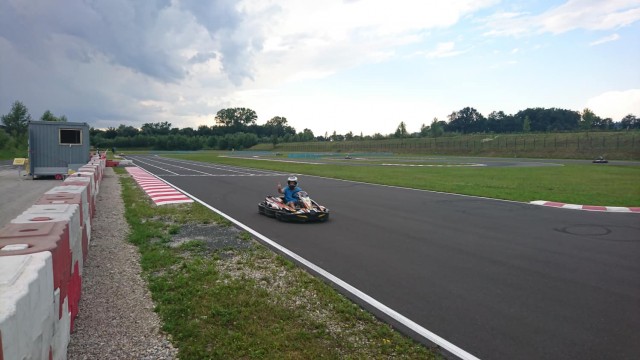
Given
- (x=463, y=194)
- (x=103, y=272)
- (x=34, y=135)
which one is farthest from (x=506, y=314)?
(x=34, y=135)

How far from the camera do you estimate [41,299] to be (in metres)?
2.96

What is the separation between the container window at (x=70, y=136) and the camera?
22.5m

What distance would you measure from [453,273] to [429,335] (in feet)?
7.48

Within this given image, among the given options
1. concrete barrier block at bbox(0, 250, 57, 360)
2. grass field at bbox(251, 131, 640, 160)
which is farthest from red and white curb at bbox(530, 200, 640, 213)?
grass field at bbox(251, 131, 640, 160)

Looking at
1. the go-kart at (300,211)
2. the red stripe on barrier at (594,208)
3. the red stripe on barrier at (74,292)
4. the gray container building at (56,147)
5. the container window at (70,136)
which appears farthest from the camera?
the container window at (70,136)

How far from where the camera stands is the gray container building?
71.3ft

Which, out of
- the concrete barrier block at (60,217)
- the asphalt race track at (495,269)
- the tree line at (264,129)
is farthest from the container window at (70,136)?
the tree line at (264,129)

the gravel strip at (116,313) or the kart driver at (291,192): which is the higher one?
the kart driver at (291,192)

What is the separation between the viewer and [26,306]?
2.59 metres

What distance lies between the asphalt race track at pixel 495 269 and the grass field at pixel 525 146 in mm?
56684

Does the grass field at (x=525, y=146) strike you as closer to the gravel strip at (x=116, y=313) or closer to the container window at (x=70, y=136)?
the container window at (x=70, y=136)

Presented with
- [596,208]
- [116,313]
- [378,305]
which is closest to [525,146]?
[596,208]

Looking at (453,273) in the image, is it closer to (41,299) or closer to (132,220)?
(41,299)

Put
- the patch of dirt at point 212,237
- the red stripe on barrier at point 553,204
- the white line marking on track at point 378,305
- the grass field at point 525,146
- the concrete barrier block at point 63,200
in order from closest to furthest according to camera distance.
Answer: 1. the white line marking on track at point 378,305
2. the concrete barrier block at point 63,200
3. the patch of dirt at point 212,237
4. the red stripe on barrier at point 553,204
5. the grass field at point 525,146
